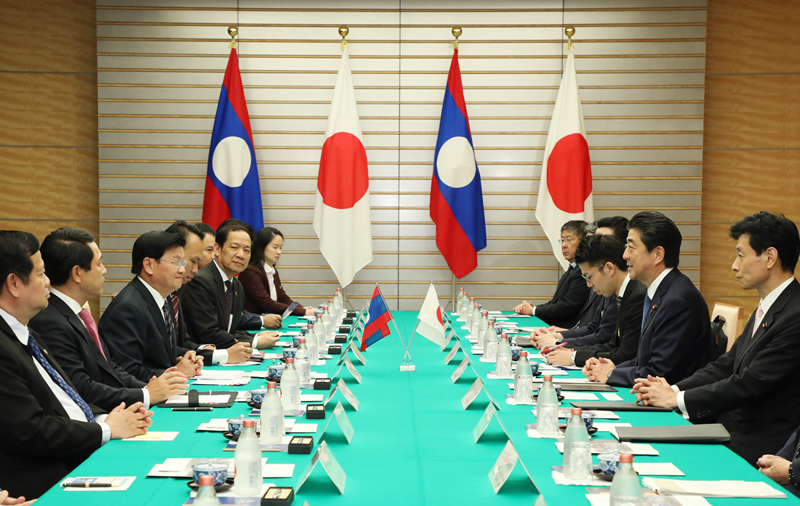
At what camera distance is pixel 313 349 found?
11.9ft

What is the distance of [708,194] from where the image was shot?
24.0 feet

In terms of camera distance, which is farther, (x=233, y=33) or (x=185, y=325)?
(x=233, y=33)

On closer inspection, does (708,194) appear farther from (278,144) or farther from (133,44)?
(133,44)

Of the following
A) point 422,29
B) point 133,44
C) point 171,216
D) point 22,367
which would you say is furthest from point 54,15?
point 22,367

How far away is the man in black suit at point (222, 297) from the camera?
433 cm

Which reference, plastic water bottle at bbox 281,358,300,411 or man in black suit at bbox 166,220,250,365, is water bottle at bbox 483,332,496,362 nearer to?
man in black suit at bbox 166,220,250,365

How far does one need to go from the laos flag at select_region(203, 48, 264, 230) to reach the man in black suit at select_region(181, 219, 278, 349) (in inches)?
74.4

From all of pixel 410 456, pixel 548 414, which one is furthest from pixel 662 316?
pixel 410 456

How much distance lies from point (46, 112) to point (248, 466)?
22.4 ft

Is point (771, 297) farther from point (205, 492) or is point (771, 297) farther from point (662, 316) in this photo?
point (205, 492)

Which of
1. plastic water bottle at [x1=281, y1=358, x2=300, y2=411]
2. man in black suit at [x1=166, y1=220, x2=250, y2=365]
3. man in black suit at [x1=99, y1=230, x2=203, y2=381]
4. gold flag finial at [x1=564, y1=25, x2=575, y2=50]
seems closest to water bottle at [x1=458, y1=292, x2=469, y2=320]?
man in black suit at [x1=166, y1=220, x2=250, y2=365]

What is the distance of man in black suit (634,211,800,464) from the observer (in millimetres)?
2734

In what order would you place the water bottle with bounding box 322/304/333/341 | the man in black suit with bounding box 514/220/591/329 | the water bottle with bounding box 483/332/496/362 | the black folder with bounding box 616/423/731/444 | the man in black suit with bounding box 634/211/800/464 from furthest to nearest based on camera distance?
the man in black suit with bounding box 514/220/591/329 → the water bottle with bounding box 322/304/333/341 → the water bottle with bounding box 483/332/496/362 → the man in black suit with bounding box 634/211/800/464 → the black folder with bounding box 616/423/731/444

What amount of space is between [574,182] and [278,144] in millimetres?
3124
